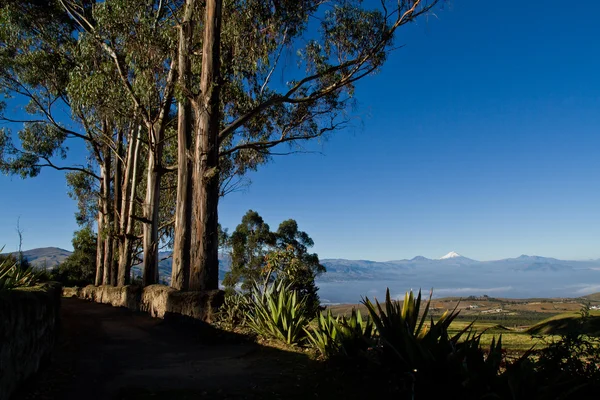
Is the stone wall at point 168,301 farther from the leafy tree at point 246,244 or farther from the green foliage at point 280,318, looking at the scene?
the leafy tree at point 246,244

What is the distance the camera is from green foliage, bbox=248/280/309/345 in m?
6.91

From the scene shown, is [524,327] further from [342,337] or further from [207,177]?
[342,337]

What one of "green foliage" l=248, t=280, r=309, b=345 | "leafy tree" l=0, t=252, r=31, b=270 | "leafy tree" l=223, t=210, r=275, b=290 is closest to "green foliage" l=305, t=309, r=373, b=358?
"green foliage" l=248, t=280, r=309, b=345

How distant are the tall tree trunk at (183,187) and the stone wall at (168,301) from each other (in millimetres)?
758

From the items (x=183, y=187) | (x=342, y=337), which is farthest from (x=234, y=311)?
(x=183, y=187)

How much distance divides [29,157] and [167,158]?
254 inches

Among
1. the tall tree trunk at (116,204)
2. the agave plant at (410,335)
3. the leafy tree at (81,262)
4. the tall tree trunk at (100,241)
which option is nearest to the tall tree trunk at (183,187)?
the agave plant at (410,335)

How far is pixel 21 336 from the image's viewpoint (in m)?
4.48

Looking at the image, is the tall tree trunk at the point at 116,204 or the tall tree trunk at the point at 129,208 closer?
the tall tree trunk at the point at 129,208

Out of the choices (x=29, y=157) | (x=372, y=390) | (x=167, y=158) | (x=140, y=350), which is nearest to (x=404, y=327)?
(x=372, y=390)

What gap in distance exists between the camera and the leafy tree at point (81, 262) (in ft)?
115

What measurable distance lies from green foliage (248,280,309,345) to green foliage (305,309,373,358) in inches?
24.7

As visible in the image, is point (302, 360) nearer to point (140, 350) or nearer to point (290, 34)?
point (140, 350)

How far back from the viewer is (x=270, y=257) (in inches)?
520
